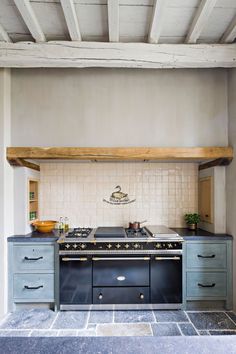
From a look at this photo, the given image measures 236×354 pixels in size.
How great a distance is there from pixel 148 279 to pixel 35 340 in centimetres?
241

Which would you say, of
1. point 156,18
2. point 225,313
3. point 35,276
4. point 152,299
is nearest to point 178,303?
point 152,299

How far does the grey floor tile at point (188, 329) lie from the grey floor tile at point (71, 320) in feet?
3.30

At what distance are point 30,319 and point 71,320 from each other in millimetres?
456

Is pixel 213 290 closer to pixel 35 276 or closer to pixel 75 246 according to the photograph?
pixel 75 246

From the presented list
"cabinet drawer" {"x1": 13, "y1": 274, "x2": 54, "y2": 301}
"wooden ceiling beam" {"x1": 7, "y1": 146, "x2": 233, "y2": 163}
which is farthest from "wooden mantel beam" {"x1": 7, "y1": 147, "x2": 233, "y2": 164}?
"cabinet drawer" {"x1": 13, "y1": 274, "x2": 54, "y2": 301}

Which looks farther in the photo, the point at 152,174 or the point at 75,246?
the point at 152,174

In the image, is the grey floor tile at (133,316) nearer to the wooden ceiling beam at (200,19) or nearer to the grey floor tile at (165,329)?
the grey floor tile at (165,329)

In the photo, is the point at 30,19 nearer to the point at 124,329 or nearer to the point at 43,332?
the point at 43,332

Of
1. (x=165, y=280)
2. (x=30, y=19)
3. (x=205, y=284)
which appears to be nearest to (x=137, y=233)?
(x=165, y=280)

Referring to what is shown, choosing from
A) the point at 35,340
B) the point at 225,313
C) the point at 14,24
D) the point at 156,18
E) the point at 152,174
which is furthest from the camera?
the point at 152,174

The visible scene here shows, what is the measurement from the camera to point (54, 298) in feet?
10.5

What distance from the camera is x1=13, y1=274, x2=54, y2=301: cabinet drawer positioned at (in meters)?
3.20

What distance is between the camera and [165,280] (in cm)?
317

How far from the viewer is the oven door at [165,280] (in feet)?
10.4
